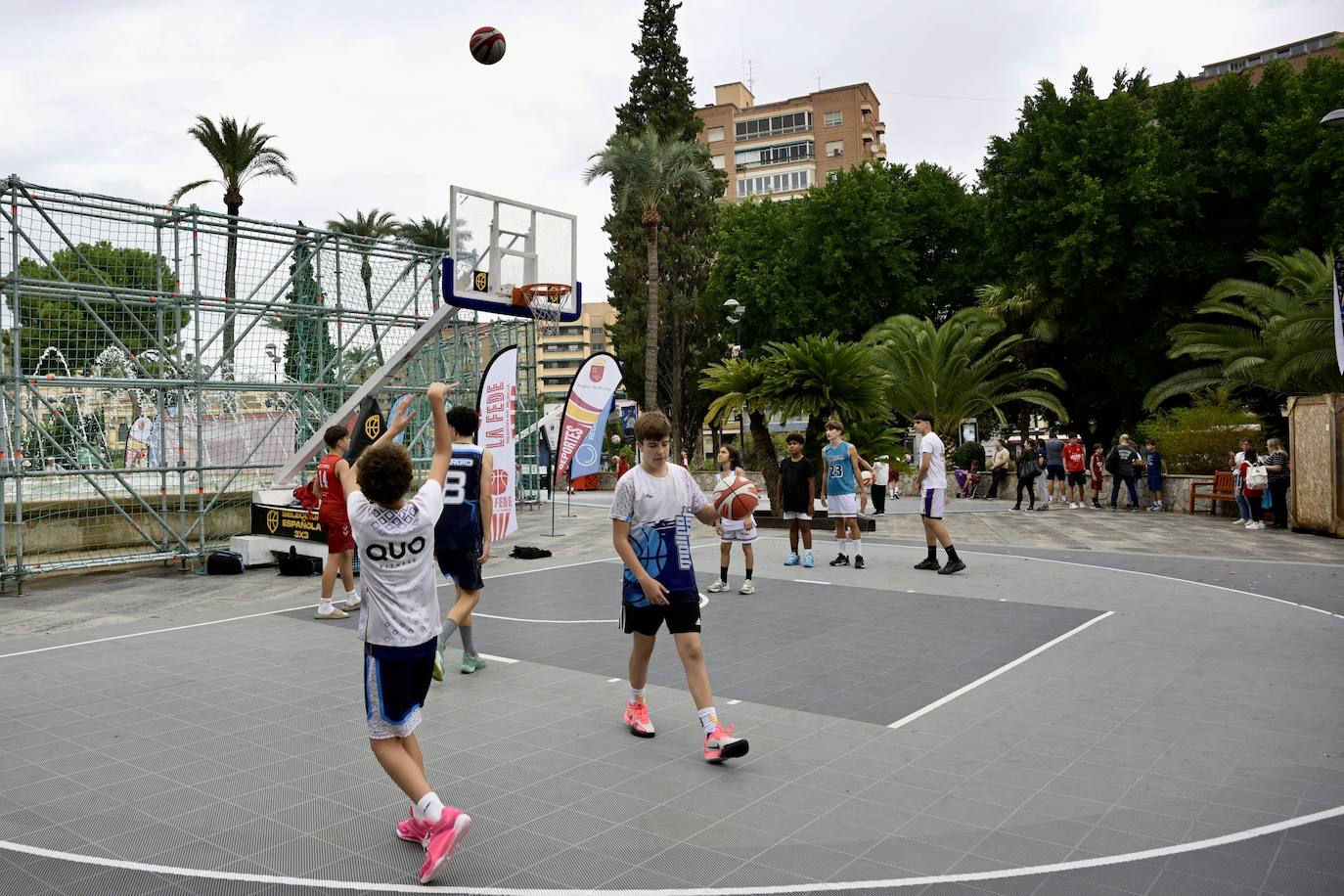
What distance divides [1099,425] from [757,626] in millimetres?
28027

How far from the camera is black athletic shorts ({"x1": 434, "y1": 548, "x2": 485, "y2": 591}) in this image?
7062 millimetres

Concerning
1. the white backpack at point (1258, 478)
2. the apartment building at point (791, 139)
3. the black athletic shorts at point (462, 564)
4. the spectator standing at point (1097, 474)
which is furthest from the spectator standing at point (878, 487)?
the apartment building at point (791, 139)

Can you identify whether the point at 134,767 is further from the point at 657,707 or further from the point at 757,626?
the point at 757,626

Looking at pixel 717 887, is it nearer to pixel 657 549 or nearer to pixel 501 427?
pixel 657 549

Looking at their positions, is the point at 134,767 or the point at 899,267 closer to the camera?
the point at 134,767

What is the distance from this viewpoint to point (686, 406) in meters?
46.0

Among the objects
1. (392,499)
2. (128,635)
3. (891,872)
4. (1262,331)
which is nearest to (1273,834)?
(891,872)

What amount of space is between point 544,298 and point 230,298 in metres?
5.33

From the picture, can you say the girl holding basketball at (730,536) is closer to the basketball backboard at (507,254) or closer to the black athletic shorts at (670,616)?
the black athletic shorts at (670,616)

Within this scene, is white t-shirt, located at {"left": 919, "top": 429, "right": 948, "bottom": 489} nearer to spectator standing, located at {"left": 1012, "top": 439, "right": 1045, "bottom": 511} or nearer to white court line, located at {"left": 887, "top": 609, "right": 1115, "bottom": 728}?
white court line, located at {"left": 887, "top": 609, "right": 1115, "bottom": 728}

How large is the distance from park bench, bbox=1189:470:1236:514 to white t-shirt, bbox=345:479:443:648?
1934cm

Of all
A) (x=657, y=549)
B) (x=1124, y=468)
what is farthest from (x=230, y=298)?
(x=1124, y=468)

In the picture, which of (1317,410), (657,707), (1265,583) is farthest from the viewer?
(1317,410)

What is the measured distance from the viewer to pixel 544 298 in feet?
57.7
